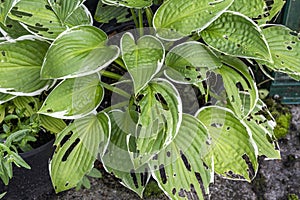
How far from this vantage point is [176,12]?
1.14 m

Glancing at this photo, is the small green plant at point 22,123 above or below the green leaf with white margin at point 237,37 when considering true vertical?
below

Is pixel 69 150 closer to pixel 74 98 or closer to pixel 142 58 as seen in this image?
pixel 74 98

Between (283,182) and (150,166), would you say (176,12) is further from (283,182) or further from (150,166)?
(283,182)

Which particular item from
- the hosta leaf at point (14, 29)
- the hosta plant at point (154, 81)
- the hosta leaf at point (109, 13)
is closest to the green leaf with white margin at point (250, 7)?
the hosta plant at point (154, 81)

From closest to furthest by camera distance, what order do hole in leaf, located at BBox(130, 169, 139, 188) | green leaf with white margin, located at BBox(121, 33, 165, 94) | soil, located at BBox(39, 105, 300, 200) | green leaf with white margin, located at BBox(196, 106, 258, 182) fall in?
green leaf with white margin, located at BBox(121, 33, 165, 94) < green leaf with white margin, located at BBox(196, 106, 258, 182) < hole in leaf, located at BBox(130, 169, 139, 188) < soil, located at BBox(39, 105, 300, 200)

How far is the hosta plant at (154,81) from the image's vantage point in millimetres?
1113

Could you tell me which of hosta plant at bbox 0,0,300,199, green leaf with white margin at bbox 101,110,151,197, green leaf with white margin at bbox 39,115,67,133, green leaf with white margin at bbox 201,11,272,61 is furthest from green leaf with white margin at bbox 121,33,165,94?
green leaf with white margin at bbox 39,115,67,133

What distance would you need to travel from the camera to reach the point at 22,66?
1222mm

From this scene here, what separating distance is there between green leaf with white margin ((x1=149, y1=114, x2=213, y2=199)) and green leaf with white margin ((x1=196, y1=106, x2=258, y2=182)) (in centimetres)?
3

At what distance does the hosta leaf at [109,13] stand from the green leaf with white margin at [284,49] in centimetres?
45

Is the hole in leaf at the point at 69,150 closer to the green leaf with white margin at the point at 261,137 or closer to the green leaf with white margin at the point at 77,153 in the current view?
the green leaf with white margin at the point at 77,153

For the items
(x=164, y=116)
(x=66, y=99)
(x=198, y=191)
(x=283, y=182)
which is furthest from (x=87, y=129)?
(x=283, y=182)

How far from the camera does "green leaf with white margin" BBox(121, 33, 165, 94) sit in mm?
1043

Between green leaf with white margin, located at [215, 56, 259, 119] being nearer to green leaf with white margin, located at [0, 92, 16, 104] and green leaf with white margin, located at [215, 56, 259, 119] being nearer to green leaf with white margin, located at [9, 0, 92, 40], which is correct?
green leaf with white margin, located at [9, 0, 92, 40]
